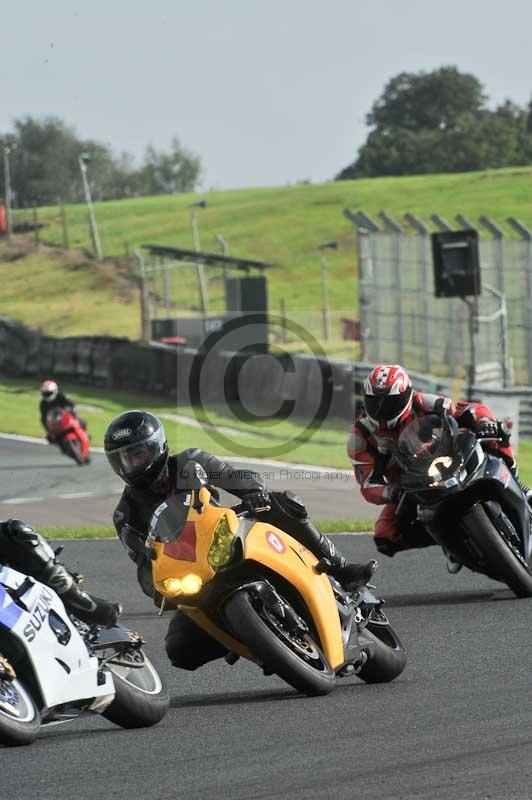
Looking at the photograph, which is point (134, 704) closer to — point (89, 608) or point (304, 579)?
point (89, 608)

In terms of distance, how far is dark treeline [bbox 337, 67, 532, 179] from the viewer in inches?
4085

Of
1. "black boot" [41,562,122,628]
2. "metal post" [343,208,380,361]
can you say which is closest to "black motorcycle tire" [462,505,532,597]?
"black boot" [41,562,122,628]

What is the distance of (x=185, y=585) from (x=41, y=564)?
2.46ft

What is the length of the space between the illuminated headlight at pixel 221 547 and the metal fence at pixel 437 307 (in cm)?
1694

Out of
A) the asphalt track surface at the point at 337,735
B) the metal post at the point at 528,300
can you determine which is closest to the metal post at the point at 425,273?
the metal post at the point at 528,300

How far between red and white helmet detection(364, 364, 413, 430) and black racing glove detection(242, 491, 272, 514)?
240cm

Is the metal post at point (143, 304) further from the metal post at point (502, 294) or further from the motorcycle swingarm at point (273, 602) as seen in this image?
the motorcycle swingarm at point (273, 602)

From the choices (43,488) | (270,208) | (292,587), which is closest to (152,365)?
(43,488)

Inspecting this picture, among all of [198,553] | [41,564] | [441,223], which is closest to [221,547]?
[198,553]

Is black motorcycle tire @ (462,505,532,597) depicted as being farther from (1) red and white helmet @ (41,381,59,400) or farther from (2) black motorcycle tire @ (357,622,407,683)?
(1) red and white helmet @ (41,381,59,400)

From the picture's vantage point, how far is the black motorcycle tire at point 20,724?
564cm

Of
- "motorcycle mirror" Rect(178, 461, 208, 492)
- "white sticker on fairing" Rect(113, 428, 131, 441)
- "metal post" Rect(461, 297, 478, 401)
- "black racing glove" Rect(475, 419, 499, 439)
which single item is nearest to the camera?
"motorcycle mirror" Rect(178, 461, 208, 492)

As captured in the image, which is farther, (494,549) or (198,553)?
(494,549)

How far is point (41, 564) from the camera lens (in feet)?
20.1
